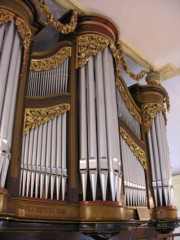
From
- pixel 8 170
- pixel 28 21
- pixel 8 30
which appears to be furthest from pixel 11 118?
pixel 28 21

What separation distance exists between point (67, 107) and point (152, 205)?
2.04m

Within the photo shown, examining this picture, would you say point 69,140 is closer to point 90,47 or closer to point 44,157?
point 44,157

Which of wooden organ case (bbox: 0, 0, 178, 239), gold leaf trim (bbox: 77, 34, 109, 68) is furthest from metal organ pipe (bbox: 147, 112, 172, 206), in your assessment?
gold leaf trim (bbox: 77, 34, 109, 68)

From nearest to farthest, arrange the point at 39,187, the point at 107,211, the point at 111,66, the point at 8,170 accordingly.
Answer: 1. the point at 8,170
2. the point at 39,187
3. the point at 107,211
4. the point at 111,66

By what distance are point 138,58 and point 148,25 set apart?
0.74 meters

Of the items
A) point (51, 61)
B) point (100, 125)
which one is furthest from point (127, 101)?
point (51, 61)

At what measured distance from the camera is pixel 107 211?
2801mm

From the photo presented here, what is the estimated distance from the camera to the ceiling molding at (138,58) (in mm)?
4016

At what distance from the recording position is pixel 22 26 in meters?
3.08

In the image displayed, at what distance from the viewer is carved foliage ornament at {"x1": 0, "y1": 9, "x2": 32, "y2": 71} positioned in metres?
2.96

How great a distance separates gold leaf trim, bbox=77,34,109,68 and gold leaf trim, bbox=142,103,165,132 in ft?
5.05

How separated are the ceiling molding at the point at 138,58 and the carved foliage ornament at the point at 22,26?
1083 millimetres

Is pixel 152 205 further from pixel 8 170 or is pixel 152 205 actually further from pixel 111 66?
pixel 8 170

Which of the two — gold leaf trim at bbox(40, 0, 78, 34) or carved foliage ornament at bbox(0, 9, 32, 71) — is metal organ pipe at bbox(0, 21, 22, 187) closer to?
carved foliage ornament at bbox(0, 9, 32, 71)
